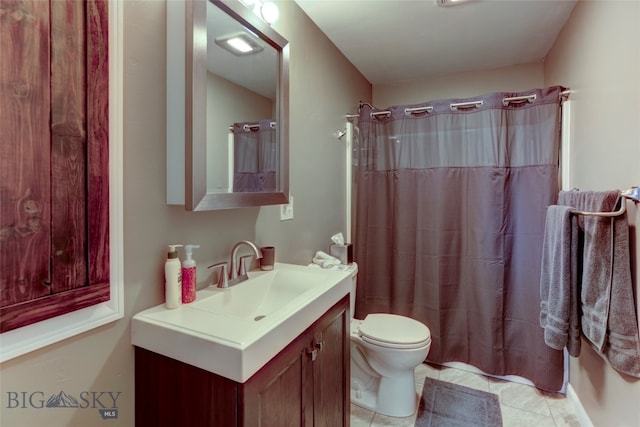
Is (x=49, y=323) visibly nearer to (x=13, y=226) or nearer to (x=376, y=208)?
(x=13, y=226)

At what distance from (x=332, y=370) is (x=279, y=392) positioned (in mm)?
405

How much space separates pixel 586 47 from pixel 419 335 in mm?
1747

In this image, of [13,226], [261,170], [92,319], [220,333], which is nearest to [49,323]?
[92,319]

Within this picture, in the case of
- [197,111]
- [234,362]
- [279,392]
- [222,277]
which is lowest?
[279,392]

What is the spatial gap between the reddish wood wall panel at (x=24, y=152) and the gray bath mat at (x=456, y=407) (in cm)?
190

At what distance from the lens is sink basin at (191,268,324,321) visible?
1151 millimetres

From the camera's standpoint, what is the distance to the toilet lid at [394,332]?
172cm

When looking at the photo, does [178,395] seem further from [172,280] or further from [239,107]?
[239,107]

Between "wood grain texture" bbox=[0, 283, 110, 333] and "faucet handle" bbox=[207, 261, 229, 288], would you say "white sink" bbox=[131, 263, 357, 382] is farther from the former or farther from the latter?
"wood grain texture" bbox=[0, 283, 110, 333]

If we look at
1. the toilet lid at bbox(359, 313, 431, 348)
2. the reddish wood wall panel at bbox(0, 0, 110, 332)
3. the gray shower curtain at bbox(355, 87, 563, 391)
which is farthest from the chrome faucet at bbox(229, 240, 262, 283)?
the gray shower curtain at bbox(355, 87, 563, 391)

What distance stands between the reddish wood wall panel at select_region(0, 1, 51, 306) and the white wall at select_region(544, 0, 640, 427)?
1.85 metres

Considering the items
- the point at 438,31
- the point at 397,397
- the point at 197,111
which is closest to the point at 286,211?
the point at 197,111

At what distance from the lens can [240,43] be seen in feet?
4.22

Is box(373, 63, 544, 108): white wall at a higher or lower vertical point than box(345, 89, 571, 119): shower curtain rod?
higher
